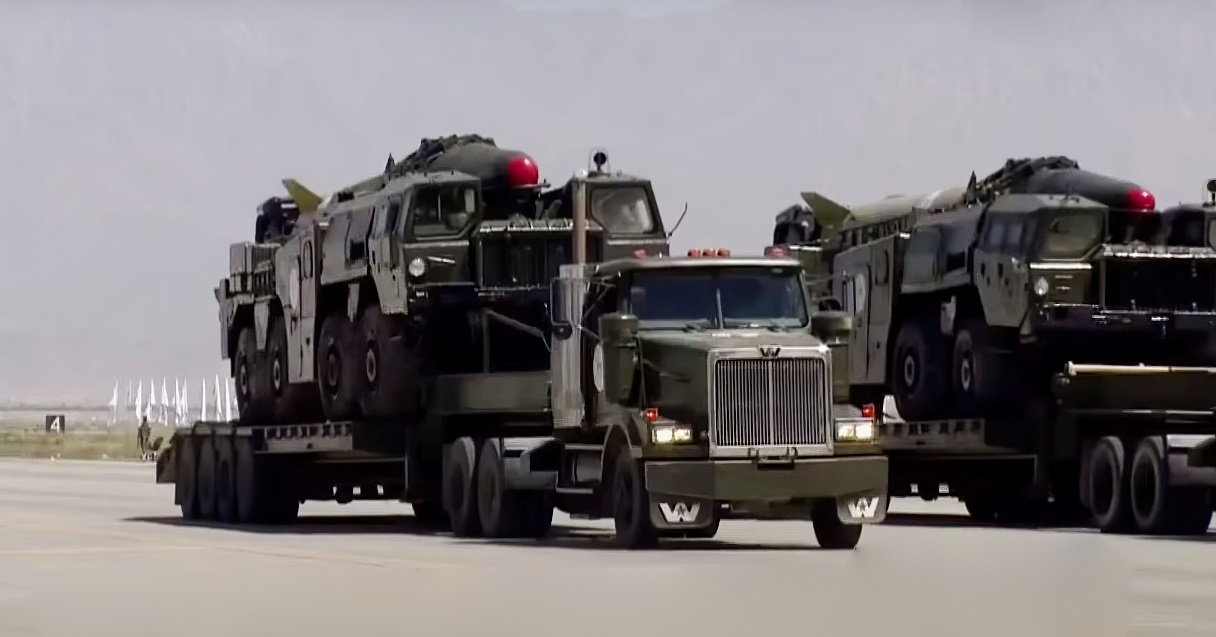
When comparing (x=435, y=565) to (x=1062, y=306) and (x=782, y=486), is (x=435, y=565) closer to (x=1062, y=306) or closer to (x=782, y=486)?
(x=782, y=486)

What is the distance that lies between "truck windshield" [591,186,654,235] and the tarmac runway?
3254 millimetres

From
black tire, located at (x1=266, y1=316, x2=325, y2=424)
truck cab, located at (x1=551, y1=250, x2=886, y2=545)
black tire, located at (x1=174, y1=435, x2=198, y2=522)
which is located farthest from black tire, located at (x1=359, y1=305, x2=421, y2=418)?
black tire, located at (x1=174, y1=435, x2=198, y2=522)

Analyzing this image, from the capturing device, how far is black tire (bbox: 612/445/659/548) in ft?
78.4

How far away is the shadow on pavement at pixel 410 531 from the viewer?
81.9ft

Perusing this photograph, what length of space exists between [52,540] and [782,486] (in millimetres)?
7861

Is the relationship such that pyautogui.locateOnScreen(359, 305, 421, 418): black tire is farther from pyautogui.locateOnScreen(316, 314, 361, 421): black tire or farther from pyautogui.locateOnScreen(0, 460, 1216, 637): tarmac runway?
pyautogui.locateOnScreen(0, 460, 1216, 637): tarmac runway

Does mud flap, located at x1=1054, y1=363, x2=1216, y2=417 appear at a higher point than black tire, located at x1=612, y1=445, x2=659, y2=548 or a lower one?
higher

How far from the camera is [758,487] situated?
77.0ft

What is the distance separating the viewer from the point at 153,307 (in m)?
191

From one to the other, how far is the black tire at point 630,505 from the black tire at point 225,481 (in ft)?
32.6

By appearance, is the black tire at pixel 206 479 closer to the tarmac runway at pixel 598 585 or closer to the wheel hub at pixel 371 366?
the wheel hub at pixel 371 366

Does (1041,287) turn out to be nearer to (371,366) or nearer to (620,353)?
(620,353)

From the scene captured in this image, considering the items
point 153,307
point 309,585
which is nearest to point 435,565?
point 309,585

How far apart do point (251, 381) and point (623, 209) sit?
8322 mm
